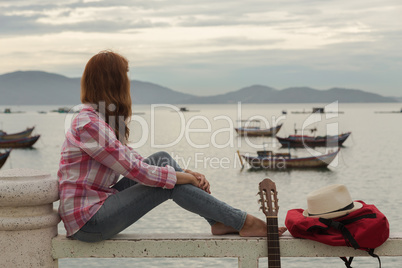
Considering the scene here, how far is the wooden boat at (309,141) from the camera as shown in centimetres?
5741

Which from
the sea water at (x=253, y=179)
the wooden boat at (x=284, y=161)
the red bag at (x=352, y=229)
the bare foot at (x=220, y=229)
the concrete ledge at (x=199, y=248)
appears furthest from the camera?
the wooden boat at (x=284, y=161)

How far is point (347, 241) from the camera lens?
129 inches

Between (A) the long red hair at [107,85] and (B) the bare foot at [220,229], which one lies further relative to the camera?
(B) the bare foot at [220,229]

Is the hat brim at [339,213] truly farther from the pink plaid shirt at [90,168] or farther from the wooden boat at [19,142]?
the wooden boat at [19,142]

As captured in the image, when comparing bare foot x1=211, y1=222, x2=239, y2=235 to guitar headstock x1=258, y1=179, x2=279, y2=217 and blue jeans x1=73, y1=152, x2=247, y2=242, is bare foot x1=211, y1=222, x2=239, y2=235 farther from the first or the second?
guitar headstock x1=258, y1=179, x2=279, y2=217

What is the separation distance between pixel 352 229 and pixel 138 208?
4.03 ft

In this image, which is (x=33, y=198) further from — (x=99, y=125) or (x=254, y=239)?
(x=254, y=239)

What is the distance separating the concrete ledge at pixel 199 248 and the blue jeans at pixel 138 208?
74mm

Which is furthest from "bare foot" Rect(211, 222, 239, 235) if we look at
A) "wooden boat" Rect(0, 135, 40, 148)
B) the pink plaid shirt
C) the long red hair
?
"wooden boat" Rect(0, 135, 40, 148)

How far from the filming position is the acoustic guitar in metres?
3.31

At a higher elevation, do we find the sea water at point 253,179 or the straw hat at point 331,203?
the straw hat at point 331,203

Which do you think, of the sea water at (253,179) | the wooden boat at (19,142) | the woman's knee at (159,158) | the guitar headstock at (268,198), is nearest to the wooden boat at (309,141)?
the sea water at (253,179)

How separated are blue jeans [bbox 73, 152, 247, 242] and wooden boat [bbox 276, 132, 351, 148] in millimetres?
53963

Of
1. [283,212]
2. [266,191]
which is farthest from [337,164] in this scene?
[266,191]
